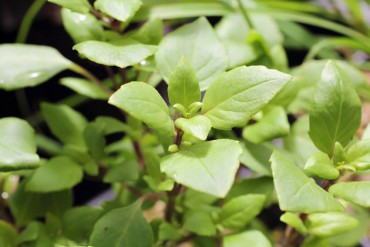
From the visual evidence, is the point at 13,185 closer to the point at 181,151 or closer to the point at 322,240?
the point at 181,151

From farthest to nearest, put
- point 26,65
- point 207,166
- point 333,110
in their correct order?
point 26,65
point 333,110
point 207,166

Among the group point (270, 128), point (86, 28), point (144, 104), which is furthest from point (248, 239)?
point (86, 28)

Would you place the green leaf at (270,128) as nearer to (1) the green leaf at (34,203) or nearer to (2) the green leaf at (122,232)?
(2) the green leaf at (122,232)

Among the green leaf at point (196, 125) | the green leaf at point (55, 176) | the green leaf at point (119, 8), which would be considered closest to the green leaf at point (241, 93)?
the green leaf at point (196, 125)

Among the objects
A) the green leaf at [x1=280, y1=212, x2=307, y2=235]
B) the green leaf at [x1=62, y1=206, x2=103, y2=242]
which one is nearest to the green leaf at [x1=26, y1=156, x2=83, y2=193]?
the green leaf at [x1=62, y1=206, x2=103, y2=242]

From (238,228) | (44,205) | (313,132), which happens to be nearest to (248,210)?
(238,228)

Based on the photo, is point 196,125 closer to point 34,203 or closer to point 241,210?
point 241,210
